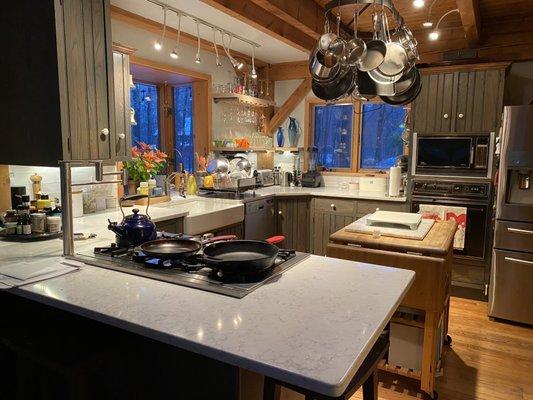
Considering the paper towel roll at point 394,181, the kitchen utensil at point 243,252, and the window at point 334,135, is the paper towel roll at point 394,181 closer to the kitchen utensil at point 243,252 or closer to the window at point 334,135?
the window at point 334,135

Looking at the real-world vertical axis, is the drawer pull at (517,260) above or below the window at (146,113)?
below

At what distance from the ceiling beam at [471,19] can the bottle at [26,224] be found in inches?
126

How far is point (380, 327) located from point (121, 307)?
30.2 inches

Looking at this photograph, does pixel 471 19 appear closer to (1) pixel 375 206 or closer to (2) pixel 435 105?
(2) pixel 435 105

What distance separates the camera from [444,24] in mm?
4121

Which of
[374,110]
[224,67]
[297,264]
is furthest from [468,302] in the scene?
[224,67]

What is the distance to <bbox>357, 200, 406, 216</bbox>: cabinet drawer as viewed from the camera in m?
4.14

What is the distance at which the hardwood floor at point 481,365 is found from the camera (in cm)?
244

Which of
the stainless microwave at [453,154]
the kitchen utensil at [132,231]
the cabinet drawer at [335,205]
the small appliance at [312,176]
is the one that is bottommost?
the cabinet drawer at [335,205]

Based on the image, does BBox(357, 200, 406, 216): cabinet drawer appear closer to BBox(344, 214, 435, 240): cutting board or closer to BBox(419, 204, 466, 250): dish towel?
BBox(419, 204, 466, 250): dish towel

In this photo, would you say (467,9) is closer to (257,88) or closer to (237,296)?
(257,88)

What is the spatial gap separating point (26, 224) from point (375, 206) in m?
3.16

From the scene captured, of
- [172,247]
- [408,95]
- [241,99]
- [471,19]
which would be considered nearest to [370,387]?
[172,247]

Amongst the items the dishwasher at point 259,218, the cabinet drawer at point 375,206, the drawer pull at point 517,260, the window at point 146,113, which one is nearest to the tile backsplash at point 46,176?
the window at point 146,113
